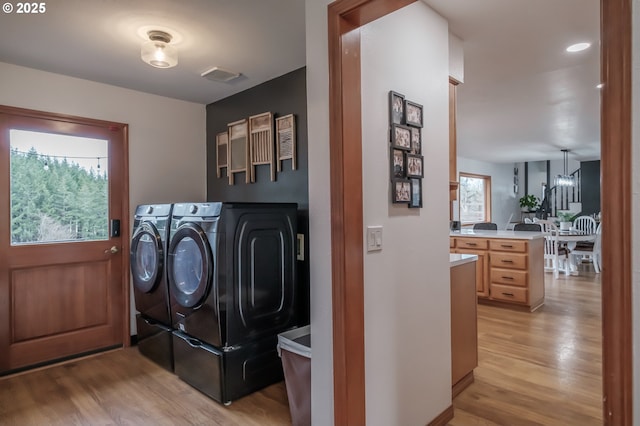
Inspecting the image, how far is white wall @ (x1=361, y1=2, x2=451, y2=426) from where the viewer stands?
5.47ft

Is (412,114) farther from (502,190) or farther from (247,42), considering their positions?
(502,190)

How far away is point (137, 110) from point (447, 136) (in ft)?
9.17

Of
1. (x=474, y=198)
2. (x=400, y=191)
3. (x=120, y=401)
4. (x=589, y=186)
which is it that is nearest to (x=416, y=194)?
(x=400, y=191)

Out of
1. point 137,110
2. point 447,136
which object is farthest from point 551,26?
point 137,110

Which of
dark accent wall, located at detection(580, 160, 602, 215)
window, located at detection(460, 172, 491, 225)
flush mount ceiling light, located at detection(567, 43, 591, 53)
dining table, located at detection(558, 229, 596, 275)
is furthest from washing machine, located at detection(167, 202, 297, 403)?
dark accent wall, located at detection(580, 160, 602, 215)

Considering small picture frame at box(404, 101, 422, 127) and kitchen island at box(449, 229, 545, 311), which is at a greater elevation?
small picture frame at box(404, 101, 422, 127)

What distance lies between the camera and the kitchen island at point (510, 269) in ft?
14.0

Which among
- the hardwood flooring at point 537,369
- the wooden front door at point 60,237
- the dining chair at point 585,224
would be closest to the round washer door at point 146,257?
the wooden front door at point 60,237

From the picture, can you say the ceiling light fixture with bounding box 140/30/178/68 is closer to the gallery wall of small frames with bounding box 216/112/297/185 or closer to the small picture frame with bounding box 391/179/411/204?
the gallery wall of small frames with bounding box 216/112/297/185

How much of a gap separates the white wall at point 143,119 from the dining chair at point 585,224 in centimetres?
767

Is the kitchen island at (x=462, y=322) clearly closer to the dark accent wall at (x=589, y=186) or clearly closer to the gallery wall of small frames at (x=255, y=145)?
the gallery wall of small frames at (x=255, y=145)

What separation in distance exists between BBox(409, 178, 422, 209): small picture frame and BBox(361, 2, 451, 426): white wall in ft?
0.12

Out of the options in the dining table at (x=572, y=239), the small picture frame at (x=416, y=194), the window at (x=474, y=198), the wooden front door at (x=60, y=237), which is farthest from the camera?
the window at (x=474, y=198)

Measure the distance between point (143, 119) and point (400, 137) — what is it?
8.83 ft
